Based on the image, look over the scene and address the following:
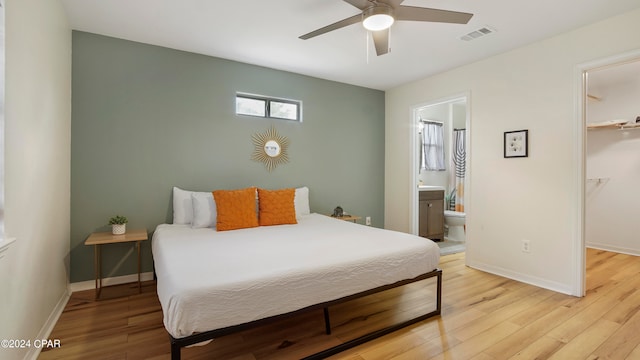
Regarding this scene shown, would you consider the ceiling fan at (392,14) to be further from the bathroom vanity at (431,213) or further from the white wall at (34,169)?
the bathroom vanity at (431,213)

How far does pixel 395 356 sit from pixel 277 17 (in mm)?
2850

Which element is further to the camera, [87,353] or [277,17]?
[277,17]

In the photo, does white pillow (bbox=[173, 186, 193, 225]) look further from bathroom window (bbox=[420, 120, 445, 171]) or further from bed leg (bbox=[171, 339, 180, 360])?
bathroom window (bbox=[420, 120, 445, 171])

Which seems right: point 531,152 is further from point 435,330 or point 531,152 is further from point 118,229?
point 118,229

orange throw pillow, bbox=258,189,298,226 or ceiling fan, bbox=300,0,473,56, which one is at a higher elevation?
ceiling fan, bbox=300,0,473,56

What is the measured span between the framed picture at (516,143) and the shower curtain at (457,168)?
2.59 metres

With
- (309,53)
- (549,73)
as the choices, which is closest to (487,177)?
(549,73)

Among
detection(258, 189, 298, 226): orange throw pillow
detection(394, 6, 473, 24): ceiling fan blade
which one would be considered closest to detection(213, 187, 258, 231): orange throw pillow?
detection(258, 189, 298, 226): orange throw pillow

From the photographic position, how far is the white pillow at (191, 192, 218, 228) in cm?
321

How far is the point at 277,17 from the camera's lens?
108 inches

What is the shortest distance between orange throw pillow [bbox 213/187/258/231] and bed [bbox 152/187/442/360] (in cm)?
15

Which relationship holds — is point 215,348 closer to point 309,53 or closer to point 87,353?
point 87,353

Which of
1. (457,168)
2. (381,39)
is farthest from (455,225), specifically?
(381,39)

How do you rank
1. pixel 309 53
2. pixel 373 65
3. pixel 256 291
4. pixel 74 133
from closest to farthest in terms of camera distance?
1. pixel 256 291
2. pixel 74 133
3. pixel 309 53
4. pixel 373 65
